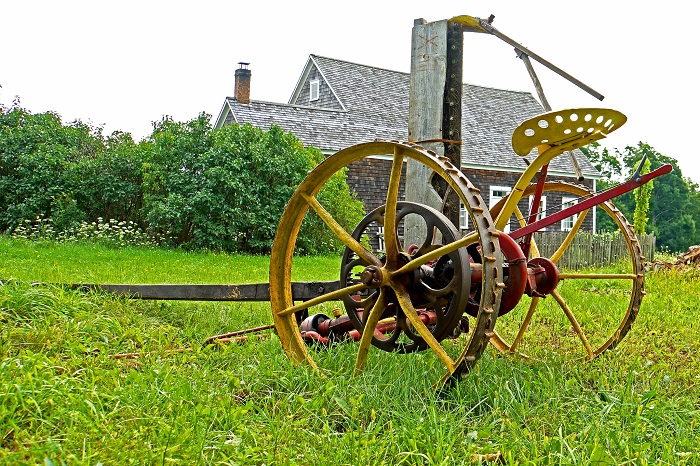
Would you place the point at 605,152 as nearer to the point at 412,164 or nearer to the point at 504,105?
the point at 504,105

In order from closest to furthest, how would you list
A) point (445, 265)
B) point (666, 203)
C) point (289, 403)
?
point (289, 403)
point (445, 265)
point (666, 203)

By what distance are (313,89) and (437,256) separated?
22.2 meters

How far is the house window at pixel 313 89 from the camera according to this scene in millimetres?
24833

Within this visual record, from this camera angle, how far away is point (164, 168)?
52.2ft

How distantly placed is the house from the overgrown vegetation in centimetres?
368

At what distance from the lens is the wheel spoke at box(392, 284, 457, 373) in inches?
136

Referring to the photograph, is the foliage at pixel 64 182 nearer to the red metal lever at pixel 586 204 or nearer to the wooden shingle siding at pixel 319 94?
the wooden shingle siding at pixel 319 94

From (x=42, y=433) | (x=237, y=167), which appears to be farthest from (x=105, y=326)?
(x=237, y=167)

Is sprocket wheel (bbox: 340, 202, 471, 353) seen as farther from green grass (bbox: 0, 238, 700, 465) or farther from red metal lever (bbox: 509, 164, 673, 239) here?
red metal lever (bbox: 509, 164, 673, 239)

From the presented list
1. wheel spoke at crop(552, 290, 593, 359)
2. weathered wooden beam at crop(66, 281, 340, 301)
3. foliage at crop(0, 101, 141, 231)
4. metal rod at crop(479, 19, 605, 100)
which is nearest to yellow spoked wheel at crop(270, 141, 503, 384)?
weathered wooden beam at crop(66, 281, 340, 301)

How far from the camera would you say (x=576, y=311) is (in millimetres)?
6832

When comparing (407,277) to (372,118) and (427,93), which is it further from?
(372,118)

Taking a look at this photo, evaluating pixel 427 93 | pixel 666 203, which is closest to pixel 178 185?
pixel 427 93

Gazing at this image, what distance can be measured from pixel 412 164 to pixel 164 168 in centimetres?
1174
